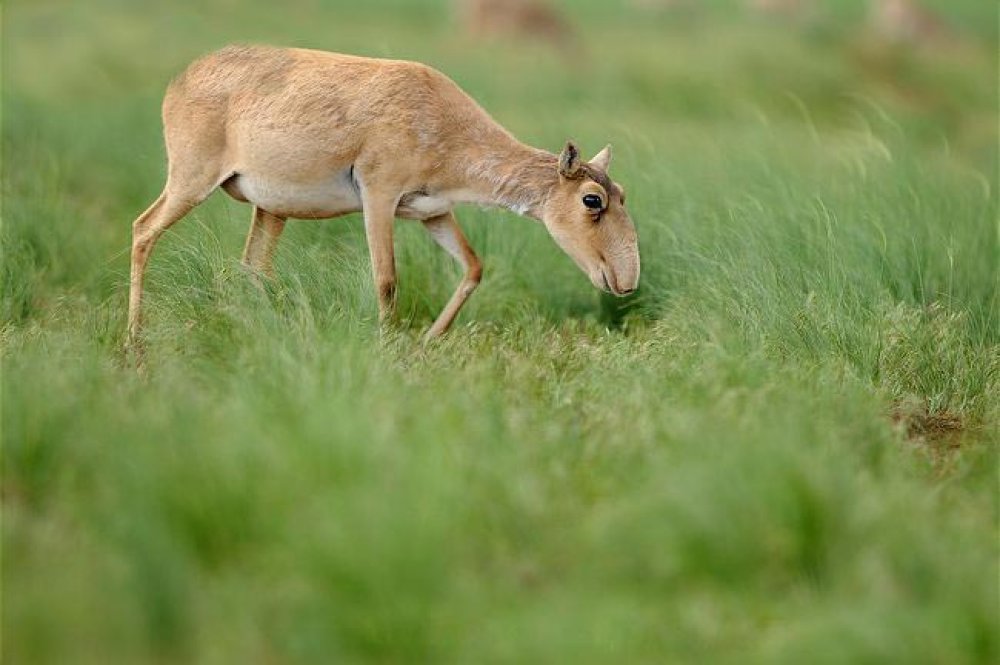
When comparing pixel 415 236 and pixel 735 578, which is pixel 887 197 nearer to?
pixel 415 236

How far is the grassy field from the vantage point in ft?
14.6

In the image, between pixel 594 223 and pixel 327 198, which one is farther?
pixel 327 198

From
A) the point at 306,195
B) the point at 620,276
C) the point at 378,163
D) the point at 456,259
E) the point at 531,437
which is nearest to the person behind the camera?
the point at 531,437

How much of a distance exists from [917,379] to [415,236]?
3077 millimetres

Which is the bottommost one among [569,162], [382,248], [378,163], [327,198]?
[382,248]

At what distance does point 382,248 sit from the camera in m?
7.59

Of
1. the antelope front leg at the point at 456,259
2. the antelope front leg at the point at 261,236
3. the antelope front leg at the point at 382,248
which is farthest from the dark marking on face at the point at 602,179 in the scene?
the antelope front leg at the point at 261,236

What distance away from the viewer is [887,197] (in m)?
9.52

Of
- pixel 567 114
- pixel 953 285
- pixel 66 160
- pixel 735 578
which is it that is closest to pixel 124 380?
pixel 735 578

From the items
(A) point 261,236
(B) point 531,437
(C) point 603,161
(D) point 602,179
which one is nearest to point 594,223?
(D) point 602,179

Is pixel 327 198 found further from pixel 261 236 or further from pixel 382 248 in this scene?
pixel 261 236

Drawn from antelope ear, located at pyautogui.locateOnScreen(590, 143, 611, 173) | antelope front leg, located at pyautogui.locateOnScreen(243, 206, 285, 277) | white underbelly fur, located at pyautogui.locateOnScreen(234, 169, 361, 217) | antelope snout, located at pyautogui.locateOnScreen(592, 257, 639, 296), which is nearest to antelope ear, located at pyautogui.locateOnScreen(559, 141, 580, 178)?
antelope ear, located at pyautogui.locateOnScreen(590, 143, 611, 173)

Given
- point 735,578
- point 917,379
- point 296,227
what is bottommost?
→ point 296,227

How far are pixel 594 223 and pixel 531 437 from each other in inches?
78.7
